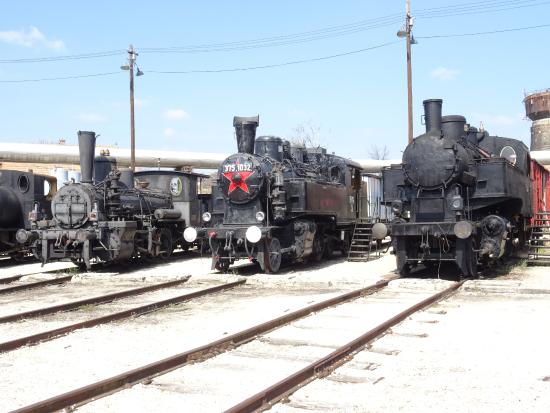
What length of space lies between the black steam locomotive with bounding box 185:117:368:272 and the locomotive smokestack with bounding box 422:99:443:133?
305 cm

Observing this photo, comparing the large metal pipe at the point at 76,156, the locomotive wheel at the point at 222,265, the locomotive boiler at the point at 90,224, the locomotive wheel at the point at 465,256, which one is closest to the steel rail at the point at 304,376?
the locomotive wheel at the point at 465,256

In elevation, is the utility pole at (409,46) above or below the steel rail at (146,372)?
above

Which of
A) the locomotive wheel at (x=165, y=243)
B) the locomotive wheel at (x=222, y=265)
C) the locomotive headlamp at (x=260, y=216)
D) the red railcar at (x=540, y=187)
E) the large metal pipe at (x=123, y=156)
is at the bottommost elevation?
the locomotive wheel at (x=222, y=265)

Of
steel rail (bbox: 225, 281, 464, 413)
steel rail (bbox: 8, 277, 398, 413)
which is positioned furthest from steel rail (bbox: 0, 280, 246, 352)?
steel rail (bbox: 225, 281, 464, 413)

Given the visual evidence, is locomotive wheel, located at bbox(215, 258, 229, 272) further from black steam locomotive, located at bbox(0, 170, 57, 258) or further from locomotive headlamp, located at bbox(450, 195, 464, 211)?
black steam locomotive, located at bbox(0, 170, 57, 258)

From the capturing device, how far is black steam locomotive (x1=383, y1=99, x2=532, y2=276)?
11.6 meters

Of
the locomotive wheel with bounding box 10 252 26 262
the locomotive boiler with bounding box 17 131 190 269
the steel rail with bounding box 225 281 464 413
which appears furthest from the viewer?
the locomotive wheel with bounding box 10 252 26 262

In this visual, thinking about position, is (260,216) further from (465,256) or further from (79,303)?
(79,303)

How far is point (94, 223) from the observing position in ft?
46.8

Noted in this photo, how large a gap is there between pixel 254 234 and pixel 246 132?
106 inches

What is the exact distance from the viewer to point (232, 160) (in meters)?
13.8

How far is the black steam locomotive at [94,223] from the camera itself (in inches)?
557

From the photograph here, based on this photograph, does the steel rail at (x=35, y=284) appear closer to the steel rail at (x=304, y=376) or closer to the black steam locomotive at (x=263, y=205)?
the black steam locomotive at (x=263, y=205)

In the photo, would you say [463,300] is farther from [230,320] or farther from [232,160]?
[232,160]
